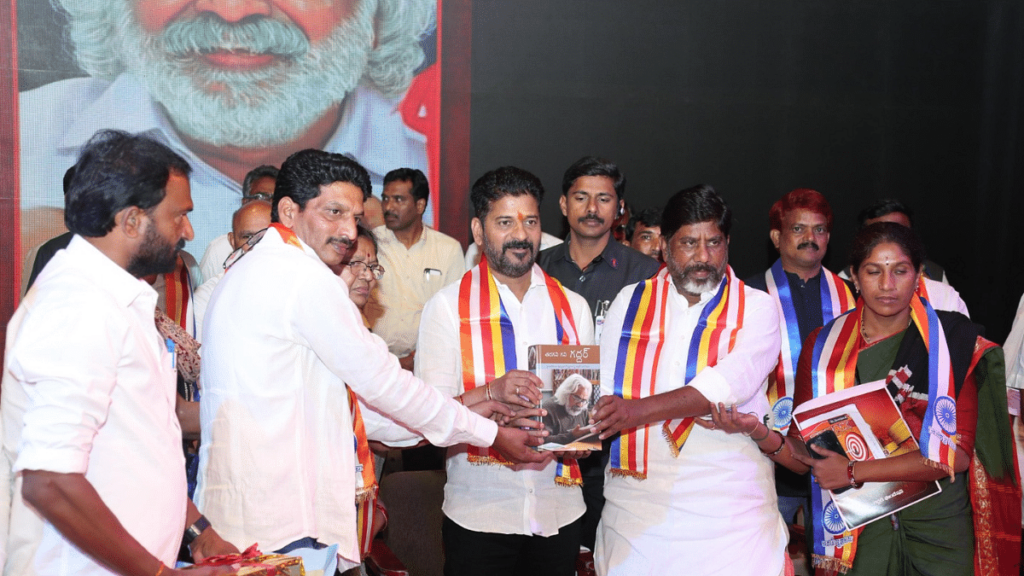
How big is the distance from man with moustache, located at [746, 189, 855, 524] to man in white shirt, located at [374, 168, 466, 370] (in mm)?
1892

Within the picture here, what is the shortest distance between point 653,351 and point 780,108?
3694mm

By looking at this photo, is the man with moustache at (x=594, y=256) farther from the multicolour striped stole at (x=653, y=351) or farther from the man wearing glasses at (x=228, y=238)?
the man wearing glasses at (x=228, y=238)

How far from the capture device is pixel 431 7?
18.2ft

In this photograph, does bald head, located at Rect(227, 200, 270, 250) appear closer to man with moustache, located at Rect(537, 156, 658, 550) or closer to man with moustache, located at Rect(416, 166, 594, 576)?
man with moustache, located at Rect(416, 166, 594, 576)

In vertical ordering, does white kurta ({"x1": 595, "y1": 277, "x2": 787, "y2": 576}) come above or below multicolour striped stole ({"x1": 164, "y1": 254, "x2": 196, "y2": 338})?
below

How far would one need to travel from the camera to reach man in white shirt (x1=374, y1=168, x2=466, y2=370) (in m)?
5.00

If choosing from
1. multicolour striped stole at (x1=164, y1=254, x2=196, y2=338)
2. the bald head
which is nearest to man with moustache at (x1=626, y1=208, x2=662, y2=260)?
the bald head

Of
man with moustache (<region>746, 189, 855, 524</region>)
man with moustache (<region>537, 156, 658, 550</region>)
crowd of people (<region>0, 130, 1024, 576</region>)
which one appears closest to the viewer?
crowd of people (<region>0, 130, 1024, 576</region>)

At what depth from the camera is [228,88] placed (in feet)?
17.6

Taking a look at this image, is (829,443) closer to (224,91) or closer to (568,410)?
(568,410)

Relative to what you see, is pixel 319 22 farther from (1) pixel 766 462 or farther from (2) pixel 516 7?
(1) pixel 766 462

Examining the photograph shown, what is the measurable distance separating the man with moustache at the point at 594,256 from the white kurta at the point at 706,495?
0.70 m

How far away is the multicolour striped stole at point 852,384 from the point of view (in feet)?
9.26

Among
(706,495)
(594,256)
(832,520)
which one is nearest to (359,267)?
(594,256)
